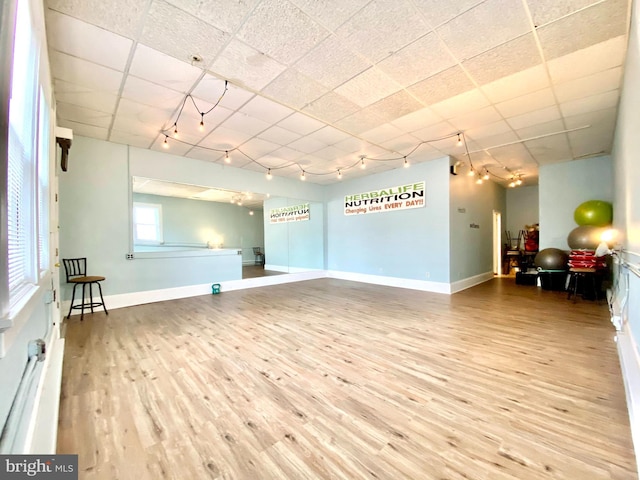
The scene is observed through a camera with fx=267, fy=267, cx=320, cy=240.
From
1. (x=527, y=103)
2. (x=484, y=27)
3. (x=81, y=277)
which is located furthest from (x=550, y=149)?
(x=81, y=277)

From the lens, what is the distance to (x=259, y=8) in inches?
82.7

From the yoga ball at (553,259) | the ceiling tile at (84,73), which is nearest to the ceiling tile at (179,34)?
the ceiling tile at (84,73)

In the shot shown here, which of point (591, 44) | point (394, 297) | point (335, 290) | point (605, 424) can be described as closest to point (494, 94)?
point (591, 44)

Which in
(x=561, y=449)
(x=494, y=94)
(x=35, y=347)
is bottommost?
(x=561, y=449)

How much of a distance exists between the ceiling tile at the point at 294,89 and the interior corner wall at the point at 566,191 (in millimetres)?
6456

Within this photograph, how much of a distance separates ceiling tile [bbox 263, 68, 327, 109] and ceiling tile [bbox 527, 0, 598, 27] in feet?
6.52

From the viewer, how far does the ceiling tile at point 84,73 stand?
8.71ft

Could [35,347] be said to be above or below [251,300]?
above

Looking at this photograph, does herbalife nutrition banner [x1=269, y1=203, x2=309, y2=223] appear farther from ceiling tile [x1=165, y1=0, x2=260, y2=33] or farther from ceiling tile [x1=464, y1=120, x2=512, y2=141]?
ceiling tile [x1=165, y1=0, x2=260, y2=33]

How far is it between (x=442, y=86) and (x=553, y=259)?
5.28m

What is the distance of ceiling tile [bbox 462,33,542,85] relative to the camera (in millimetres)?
2518

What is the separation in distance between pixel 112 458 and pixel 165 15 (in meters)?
3.12

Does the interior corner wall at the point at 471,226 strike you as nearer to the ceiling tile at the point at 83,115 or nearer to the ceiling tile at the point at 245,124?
the ceiling tile at the point at 245,124

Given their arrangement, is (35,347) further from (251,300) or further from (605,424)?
(251,300)
